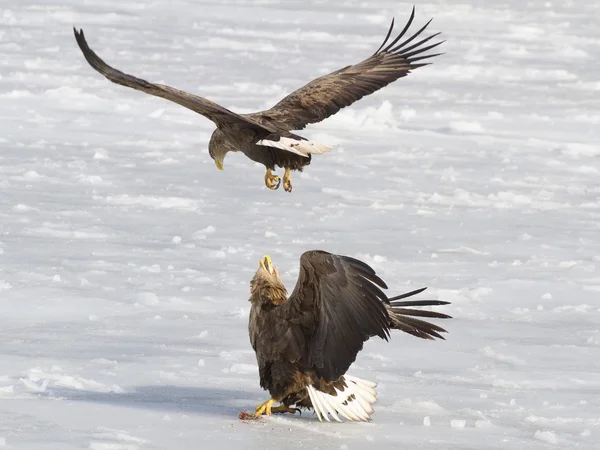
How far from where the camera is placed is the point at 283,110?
6.30 meters

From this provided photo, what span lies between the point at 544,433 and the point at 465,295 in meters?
2.16

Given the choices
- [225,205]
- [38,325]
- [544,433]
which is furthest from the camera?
[225,205]

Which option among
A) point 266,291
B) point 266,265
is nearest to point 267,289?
point 266,291

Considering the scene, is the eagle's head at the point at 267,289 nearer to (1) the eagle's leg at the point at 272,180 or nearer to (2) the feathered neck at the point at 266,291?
(2) the feathered neck at the point at 266,291

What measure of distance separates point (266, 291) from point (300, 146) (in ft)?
1.80

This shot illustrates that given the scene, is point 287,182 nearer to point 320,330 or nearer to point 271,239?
point 320,330

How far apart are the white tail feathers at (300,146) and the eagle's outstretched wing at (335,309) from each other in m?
0.51

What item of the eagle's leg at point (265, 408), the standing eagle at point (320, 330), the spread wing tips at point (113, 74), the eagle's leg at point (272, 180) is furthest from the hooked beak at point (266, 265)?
the spread wing tips at point (113, 74)

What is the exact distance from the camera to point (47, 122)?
1145 cm

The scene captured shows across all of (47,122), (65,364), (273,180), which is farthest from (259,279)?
(47,122)

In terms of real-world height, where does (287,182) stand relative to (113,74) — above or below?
below

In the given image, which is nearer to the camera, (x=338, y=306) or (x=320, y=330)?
(x=338, y=306)

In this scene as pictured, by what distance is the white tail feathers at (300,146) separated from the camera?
5023mm

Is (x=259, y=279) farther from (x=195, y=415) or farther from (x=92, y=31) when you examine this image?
(x=92, y=31)
